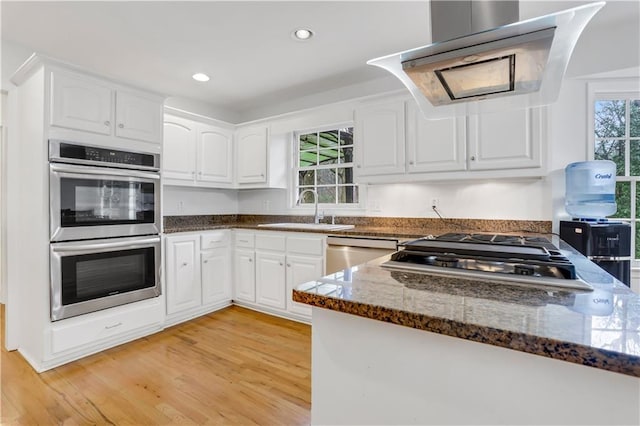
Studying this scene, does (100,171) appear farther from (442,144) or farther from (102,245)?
(442,144)

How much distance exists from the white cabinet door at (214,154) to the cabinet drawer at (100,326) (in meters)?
1.56

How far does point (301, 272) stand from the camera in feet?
10.2

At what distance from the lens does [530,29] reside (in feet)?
3.32

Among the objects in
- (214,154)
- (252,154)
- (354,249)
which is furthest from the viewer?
(252,154)

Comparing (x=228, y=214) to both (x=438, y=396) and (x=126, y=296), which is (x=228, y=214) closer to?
(x=126, y=296)

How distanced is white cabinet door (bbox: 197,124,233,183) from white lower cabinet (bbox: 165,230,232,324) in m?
0.75

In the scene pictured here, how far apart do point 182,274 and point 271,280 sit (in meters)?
0.87

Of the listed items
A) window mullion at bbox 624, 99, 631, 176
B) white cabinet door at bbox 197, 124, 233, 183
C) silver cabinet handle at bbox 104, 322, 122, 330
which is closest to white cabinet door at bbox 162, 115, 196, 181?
white cabinet door at bbox 197, 124, 233, 183

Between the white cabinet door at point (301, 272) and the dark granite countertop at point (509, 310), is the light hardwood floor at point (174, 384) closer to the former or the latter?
the white cabinet door at point (301, 272)

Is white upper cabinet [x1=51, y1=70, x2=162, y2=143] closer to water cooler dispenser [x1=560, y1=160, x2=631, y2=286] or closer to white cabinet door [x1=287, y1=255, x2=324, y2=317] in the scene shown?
white cabinet door [x1=287, y1=255, x2=324, y2=317]

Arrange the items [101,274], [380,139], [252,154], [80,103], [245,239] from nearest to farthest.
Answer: [80,103] → [101,274] → [380,139] → [245,239] → [252,154]

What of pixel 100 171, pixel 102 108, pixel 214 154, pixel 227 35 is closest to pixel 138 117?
pixel 102 108

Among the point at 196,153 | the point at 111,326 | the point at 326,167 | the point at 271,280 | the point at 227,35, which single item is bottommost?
the point at 111,326

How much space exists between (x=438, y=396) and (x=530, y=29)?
1.10 metres
